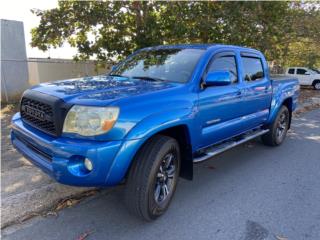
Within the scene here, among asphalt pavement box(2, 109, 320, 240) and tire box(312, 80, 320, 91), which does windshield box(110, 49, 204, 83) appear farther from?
tire box(312, 80, 320, 91)

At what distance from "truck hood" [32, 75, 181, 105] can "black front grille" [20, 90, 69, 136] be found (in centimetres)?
8

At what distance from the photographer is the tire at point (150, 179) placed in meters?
3.07

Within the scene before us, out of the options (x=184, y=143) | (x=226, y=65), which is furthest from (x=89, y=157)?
(x=226, y=65)

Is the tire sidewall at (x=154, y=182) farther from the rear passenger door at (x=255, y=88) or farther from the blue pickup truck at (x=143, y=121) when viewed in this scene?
the rear passenger door at (x=255, y=88)

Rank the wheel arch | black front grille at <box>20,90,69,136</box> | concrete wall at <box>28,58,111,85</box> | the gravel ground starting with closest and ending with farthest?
1. black front grille at <box>20,90,69,136</box>
2. the gravel ground
3. the wheel arch
4. concrete wall at <box>28,58,111,85</box>

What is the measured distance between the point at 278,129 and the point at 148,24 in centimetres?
606

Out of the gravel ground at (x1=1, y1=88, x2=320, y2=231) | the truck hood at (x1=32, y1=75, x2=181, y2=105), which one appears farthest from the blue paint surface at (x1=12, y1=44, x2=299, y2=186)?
the gravel ground at (x1=1, y1=88, x2=320, y2=231)

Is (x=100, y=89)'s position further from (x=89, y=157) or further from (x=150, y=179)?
(x=150, y=179)

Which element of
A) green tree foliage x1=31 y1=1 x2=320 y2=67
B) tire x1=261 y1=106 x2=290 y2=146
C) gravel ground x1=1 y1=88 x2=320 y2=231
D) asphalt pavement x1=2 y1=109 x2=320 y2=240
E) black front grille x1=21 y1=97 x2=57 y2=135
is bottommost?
asphalt pavement x1=2 y1=109 x2=320 y2=240

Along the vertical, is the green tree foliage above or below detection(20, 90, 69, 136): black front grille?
above

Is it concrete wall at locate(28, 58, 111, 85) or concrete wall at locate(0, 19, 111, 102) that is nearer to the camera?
concrete wall at locate(0, 19, 111, 102)

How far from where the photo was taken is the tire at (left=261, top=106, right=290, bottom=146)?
20.0 ft

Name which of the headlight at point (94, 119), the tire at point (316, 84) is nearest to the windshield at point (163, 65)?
the headlight at point (94, 119)

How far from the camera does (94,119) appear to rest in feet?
9.37
